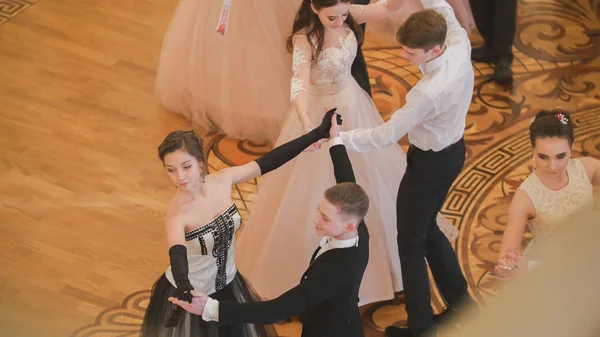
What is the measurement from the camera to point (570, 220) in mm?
298

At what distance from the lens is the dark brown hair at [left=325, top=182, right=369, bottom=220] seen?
7.39 feet

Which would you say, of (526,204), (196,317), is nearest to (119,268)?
(196,317)

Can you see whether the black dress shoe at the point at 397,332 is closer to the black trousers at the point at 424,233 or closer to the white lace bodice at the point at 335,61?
the black trousers at the point at 424,233

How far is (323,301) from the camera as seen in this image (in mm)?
2305

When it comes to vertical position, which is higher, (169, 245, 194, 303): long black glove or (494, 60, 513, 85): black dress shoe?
(169, 245, 194, 303): long black glove

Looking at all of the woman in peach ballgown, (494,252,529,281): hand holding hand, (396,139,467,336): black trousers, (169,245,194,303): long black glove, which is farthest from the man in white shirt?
the woman in peach ballgown

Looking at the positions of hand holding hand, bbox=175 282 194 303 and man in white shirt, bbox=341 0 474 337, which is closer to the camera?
hand holding hand, bbox=175 282 194 303

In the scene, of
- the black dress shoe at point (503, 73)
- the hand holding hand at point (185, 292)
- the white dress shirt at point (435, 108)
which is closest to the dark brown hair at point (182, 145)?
the hand holding hand at point (185, 292)

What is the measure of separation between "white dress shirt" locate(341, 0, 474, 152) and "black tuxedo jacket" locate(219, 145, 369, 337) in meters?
0.44

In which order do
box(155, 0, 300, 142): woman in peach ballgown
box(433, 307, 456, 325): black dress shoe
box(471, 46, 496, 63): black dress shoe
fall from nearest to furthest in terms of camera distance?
box(433, 307, 456, 325): black dress shoe → box(155, 0, 300, 142): woman in peach ballgown → box(471, 46, 496, 63): black dress shoe

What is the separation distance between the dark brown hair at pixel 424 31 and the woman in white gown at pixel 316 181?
1.64 feet

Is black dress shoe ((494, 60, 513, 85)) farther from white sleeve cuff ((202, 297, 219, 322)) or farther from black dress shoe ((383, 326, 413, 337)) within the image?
white sleeve cuff ((202, 297, 219, 322))

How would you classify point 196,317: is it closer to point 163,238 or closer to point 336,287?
point 336,287

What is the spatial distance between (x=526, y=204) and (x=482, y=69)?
2.56 meters
